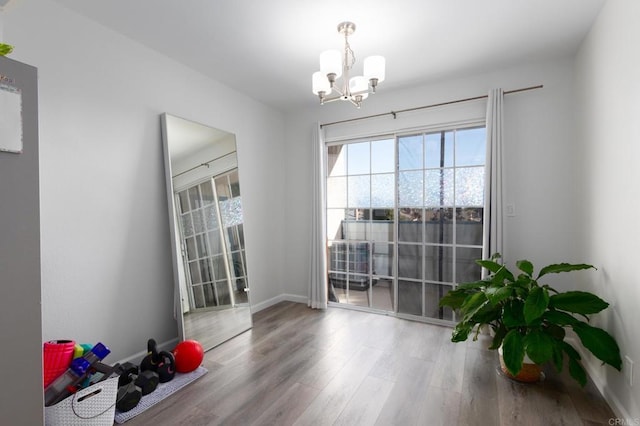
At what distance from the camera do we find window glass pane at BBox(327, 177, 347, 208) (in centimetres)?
387

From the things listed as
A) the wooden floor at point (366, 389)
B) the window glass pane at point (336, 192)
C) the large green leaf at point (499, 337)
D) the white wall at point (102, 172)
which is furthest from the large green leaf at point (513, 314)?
the white wall at point (102, 172)

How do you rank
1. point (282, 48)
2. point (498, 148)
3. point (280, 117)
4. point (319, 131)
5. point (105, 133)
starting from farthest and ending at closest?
point (280, 117)
point (319, 131)
point (498, 148)
point (282, 48)
point (105, 133)

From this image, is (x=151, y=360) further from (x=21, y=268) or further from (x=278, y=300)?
(x=278, y=300)

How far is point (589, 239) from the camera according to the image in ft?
7.64

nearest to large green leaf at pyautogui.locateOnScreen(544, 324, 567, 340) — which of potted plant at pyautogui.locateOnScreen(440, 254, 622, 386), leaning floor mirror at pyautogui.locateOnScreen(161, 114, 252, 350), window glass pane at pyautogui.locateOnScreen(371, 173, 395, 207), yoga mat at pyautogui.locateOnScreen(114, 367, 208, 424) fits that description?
potted plant at pyautogui.locateOnScreen(440, 254, 622, 386)

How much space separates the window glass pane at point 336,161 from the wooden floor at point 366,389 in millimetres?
1952

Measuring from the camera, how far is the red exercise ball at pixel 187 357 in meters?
2.27

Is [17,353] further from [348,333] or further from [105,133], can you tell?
[348,333]

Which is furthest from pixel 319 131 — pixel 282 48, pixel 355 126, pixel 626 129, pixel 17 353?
pixel 17 353

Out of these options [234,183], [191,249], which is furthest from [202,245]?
[234,183]

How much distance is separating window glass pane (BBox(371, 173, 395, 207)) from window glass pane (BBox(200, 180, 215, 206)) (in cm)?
182

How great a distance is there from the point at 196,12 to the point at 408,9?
144 centimetres

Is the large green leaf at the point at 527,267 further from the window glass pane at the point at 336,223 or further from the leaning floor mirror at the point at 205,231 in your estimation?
the leaning floor mirror at the point at 205,231

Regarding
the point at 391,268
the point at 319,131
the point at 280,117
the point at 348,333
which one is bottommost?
the point at 348,333
